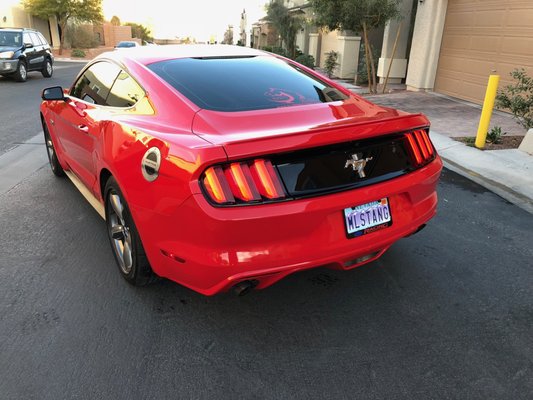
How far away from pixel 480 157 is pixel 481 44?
6256 millimetres

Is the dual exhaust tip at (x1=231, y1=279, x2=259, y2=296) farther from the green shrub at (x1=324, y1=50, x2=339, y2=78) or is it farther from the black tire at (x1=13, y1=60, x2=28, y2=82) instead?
the green shrub at (x1=324, y1=50, x2=339, y2=78)

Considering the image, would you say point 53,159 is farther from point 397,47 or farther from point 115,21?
point 115,21

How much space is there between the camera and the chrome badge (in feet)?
8.79

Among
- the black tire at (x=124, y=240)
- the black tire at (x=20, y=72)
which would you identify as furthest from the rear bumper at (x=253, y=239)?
the black tire at (x=20, y=72)

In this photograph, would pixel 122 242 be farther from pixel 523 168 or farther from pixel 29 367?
pixel 523 168

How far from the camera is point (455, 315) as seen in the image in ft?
9.96

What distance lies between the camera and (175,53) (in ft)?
12.3

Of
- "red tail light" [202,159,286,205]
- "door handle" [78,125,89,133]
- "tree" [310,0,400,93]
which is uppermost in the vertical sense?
"tree" [310,0,400,93]

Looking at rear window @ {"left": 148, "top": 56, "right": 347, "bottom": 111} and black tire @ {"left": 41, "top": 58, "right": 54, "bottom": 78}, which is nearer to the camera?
rear window @ {"left": 148, "top": 56, "right": 347, "bottom": 111}

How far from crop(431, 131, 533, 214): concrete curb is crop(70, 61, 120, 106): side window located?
4.33 metres

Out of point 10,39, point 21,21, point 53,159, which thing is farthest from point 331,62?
point 21,21

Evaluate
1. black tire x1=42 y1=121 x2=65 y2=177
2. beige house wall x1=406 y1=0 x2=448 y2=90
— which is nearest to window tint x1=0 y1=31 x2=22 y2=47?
black tire x1=42 y1=121 x2=65 y2=177

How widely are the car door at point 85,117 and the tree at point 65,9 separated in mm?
38492

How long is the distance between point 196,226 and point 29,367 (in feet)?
3.94
